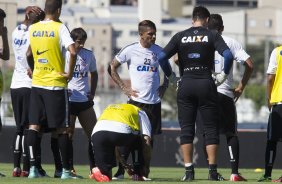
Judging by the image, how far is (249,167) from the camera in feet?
80.3

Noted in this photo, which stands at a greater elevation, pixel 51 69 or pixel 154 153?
pixel 51 69

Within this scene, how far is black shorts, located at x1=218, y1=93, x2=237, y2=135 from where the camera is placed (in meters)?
16.3

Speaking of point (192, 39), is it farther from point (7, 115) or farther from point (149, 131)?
point (7, 115)

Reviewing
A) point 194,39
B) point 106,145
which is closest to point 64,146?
point 106,145

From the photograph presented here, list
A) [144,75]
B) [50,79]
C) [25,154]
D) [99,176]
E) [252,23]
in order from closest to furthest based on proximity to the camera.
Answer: [99,176] → [50,79] → [25,154] → [144,75] → [252,23]

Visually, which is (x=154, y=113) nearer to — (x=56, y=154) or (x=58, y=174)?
Answer: (x=56, y=154)

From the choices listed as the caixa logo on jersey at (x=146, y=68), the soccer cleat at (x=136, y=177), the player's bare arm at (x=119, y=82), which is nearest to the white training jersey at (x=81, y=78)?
the player's bare arm at (x=119, y=82)

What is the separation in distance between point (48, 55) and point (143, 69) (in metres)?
2.07

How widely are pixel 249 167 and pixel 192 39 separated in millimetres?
9871

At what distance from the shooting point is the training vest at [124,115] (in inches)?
572

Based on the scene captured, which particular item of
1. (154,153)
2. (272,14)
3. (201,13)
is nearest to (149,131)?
(201,13)

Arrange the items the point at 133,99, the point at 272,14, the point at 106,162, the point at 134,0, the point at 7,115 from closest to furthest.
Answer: the point at 106,162 < the point at 133,99 < the point at 7,115 < the point at 272,14 < the point at 134,0

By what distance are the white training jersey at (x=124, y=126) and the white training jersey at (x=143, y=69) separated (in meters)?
1.71

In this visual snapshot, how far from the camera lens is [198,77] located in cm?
1500
